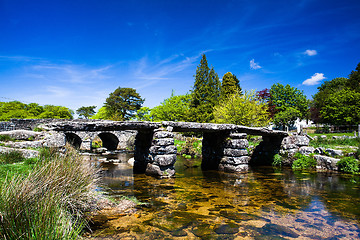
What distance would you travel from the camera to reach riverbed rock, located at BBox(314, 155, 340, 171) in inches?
439

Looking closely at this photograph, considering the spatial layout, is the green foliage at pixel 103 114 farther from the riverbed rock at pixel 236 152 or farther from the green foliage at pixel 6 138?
the riverbed rock at pixel 236 152

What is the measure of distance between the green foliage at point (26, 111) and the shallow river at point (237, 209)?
33.1 m

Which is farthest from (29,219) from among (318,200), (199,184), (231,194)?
(318,200)

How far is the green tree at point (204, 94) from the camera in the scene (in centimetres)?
3059

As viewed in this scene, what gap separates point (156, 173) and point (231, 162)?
163 inches

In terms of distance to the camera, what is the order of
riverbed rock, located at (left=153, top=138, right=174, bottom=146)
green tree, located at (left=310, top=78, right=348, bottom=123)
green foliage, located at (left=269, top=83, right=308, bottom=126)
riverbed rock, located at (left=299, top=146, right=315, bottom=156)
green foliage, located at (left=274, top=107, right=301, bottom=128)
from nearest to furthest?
riverbed rock, located at (left=153, top=138, right=174, bottom=146)
riverbed rock, located at (left=299, top=146, right=315, bottom=156)
green foliage, located at (left=274, top=107, right=301, bottom=128)
green tree, located at (left=310, top=78, right=348, bottom=123)
green foliage, located at (left=269, top=83, right=308, bottom=126)

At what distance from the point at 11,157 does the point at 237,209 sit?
6825 millimetres

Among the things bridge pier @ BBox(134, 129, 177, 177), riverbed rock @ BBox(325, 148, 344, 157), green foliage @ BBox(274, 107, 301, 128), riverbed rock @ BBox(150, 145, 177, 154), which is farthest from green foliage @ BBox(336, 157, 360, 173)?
green foliage @ BBox(274, 107, 301, 128)

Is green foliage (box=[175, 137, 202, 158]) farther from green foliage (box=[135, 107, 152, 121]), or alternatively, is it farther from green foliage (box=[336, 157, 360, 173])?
green foliage (box=[135, 107, 152, 121])

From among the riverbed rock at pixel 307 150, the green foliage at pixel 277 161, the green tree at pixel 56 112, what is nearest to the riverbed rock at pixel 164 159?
the green foliage at pixel 277 161

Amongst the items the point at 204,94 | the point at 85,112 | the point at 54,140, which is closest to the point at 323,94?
the point at 204,94

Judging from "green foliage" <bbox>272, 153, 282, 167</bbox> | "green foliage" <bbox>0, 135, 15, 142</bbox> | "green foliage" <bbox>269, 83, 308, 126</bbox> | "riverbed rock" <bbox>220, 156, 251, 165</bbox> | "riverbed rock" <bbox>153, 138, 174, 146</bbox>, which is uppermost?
"green foliage" <bbox>269, 83, 308, 126</bbox>

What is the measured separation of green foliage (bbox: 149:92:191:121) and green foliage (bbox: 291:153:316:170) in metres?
23.3

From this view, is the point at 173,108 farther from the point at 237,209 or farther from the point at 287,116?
the point at 237,209
